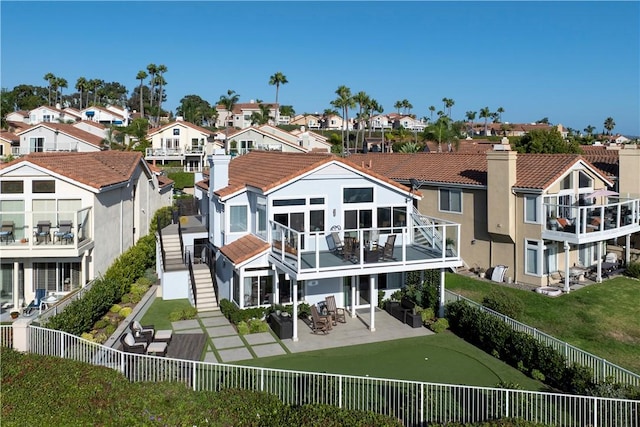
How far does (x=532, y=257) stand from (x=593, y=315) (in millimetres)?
4697

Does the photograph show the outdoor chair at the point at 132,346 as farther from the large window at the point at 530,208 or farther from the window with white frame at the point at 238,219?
the large window at the point at 530,208

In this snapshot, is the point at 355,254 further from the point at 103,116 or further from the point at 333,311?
the point at 103,116

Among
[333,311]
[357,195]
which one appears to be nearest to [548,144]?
[357,195]

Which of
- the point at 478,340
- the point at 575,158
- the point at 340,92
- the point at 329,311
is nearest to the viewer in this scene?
the point at 478,340

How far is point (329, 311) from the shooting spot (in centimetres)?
2141

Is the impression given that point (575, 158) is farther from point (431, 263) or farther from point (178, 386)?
point (178, 386)

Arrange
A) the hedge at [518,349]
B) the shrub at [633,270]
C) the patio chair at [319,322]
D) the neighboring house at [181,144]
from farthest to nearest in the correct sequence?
the neighboring house at [181,144]
the shrub at [633,270]
the patio chair at [319,322]
the hedge at [518,349]

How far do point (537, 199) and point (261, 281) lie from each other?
13742 mm

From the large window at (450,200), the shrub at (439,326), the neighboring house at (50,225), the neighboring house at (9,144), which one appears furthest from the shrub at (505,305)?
the neighboring house at (9,144)

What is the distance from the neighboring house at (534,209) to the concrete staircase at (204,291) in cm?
984

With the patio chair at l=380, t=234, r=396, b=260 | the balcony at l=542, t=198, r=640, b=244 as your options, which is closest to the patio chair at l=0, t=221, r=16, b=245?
the patio chair at l=380, t=234, r=396, b=260

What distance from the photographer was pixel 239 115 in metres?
121

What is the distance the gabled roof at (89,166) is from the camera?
21594 millimetres

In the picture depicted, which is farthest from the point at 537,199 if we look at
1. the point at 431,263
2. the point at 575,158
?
the point at 431,263
